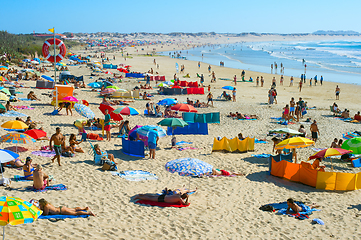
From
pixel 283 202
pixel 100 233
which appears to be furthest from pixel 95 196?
pixel 283 202

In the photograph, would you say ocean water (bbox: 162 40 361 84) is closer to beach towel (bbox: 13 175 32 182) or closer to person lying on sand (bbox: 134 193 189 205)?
person lying on sand (bbox: 134 193 189 205)

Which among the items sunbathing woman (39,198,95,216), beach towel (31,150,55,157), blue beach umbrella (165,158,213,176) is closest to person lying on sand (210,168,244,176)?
blue beach umbrella (165,158,213,176)

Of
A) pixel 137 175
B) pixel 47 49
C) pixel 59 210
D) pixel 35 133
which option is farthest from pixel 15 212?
pixel 47 49

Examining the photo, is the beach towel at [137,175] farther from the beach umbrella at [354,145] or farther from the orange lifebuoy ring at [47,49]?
the orange lifebuoy ring at [47,49]

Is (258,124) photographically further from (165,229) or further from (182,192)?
(165,229)

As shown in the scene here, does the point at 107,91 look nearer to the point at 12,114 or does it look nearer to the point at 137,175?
the point at 12,114
